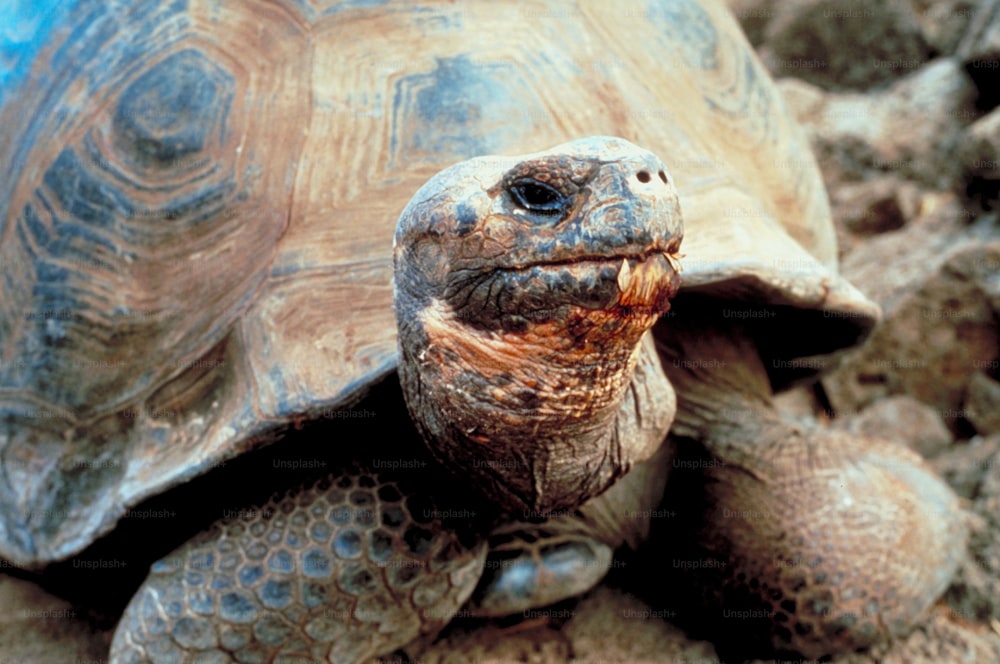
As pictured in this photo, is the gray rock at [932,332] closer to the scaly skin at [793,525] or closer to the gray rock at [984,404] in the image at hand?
the gray rock at [984,404]

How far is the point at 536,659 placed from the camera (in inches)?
107

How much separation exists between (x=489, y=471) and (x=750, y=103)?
1619 mm

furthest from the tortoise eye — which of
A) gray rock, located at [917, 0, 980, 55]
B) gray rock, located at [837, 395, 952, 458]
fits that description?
gray rock, located at [917, 0, 980, 55]

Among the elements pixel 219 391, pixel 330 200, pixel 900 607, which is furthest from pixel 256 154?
pixel 900 607

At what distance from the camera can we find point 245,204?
2467mm

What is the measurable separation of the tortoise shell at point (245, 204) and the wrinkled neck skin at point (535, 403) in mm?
222

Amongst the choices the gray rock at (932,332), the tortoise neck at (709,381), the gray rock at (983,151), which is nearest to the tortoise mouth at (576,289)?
the tortoise neck at (709,381)

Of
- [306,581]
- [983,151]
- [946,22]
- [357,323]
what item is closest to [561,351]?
[357,323]

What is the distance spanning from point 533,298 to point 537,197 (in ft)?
0.58

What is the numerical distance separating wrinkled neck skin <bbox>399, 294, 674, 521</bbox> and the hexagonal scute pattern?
8.1 inches

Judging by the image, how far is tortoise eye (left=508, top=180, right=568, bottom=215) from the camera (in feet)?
5.81

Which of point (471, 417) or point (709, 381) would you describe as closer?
point (471, 417)

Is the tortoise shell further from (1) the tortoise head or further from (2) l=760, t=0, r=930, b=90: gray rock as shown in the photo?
(2) l=760, t=0, r=930, b=90: gray rock

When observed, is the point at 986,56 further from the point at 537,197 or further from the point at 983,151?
the point at 537,197
